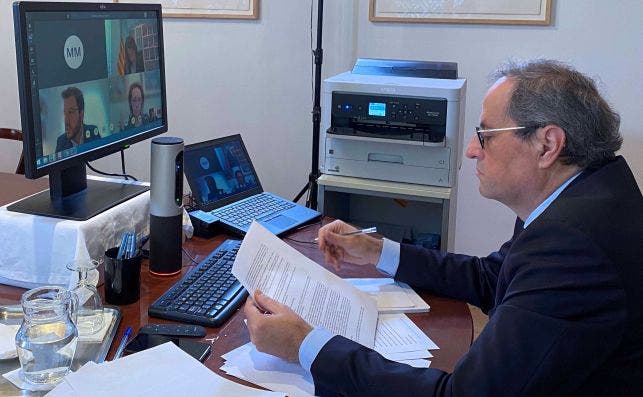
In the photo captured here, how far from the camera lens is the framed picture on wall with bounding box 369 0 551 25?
277 centimetres

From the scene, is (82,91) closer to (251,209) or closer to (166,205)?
(166,205)

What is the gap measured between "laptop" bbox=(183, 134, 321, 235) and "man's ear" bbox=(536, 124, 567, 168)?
0.84 m

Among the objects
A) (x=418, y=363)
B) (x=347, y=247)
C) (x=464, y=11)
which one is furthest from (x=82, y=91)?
(x=464, y=11)

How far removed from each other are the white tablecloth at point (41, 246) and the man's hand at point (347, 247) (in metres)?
0.52

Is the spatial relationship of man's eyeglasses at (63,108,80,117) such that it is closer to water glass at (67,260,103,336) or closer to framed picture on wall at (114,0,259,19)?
water glass at (67,260,103,336)

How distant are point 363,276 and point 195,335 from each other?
486mm

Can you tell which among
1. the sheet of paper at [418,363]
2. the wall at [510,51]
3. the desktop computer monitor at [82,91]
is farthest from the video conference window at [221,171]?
the wall at [510,51]

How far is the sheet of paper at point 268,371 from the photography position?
3.70 feet

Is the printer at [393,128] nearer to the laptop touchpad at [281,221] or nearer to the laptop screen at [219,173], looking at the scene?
the laptop screen at [219,173]

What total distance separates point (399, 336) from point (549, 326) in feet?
1.24

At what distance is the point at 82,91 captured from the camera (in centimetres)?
150

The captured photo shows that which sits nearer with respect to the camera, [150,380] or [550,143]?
[150,380]

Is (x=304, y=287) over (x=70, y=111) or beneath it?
beneath

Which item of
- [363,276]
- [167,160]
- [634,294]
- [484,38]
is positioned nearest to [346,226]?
[363,276]
